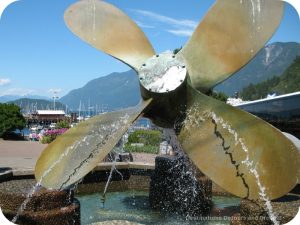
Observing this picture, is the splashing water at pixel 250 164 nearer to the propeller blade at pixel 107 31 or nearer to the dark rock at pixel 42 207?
the propeller blade at pixel 107 31

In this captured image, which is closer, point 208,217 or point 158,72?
point 158,72

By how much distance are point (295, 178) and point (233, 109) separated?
2.93ft

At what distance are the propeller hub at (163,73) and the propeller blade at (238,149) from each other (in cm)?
22

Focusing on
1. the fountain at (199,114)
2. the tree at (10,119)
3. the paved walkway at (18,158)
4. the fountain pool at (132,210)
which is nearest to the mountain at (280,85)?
the tree at (10,119)

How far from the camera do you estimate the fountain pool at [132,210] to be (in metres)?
5.87

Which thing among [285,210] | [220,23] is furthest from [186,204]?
[220,23]

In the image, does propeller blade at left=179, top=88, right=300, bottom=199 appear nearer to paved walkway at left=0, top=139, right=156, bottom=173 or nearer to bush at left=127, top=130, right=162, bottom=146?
paved walkway at left=0, top=139, right=156, bottom=173

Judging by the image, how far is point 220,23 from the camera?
4211 millimetres

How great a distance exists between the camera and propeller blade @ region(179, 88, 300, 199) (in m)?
3.40

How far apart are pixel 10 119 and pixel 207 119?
22.5m

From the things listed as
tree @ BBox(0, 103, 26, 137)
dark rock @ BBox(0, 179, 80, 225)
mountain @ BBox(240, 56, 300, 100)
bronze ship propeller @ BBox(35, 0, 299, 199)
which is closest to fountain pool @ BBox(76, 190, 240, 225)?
dark rock @ BBox(0, 179, 80, 225)

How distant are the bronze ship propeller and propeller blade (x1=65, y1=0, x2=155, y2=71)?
0.12 metres

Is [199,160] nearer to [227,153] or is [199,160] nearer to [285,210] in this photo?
[227,153]

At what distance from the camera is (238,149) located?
3689 millimetres
